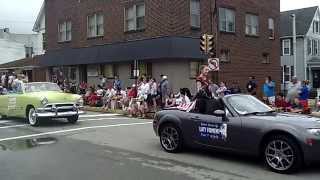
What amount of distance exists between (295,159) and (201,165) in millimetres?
1829

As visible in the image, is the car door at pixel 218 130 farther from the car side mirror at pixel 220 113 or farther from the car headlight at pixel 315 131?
the car headlight at pixel 315 131

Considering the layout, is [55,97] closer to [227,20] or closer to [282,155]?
[282,155]

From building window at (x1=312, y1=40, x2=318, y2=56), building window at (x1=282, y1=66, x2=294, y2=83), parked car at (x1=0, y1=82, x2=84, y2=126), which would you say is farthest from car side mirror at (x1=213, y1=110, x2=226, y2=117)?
building window at (x1=312, y1=40, x2=318, y2=56)

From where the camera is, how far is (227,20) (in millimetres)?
31094

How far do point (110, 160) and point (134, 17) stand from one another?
20529 millimetres

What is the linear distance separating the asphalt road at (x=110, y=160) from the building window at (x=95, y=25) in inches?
730

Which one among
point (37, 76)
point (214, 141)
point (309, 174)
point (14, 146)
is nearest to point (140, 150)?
point (214, 141)

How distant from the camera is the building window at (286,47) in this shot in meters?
49.7

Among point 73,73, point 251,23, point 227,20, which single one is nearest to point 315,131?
point 227,20

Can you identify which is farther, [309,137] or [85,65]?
[85,65]

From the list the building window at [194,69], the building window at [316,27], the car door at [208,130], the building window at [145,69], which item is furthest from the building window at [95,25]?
the building window at [316,27]

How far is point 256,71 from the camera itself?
33.3 meters

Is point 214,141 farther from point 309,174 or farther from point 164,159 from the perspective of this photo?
point 309,174

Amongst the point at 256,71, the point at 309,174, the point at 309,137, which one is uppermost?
the point at 256,71
